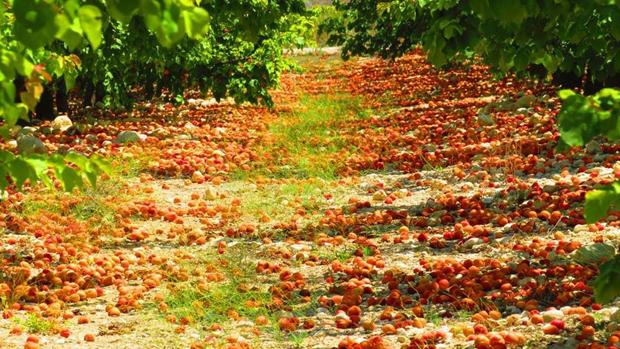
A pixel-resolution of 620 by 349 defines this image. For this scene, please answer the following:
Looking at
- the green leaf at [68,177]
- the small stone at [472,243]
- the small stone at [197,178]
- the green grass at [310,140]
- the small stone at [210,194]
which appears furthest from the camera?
the green grass at [310,140]

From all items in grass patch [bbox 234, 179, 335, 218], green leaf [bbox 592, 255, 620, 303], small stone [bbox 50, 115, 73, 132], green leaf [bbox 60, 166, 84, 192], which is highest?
green leaf [bbox 60, 166, 84, 192]

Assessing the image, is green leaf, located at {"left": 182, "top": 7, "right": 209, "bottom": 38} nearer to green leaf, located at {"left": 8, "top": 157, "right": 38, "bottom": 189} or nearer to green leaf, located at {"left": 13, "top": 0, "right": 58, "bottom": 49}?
green leaf, located at {"left": 13, "top": 0, "right": 58, "bottom": 49}

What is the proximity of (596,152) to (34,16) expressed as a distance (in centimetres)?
861

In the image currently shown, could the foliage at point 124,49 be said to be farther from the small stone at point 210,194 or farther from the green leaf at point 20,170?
the small stone at point 210,194

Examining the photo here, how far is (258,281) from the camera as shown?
6375 millimetres

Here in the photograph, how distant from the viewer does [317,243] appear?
7.30m

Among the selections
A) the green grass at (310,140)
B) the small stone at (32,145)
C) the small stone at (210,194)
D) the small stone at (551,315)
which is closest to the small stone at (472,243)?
the small stone at (551,315)

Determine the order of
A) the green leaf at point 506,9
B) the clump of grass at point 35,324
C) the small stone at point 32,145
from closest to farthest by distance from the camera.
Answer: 1. the green leaf at point 506,9
2. the clump of grass at point 35,324
3. the small stone at point 32,145

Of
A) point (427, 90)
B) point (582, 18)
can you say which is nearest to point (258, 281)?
point (582, 18)

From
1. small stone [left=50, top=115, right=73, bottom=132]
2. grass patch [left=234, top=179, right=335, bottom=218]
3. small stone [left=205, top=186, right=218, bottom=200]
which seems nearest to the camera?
grass patch [left=234, top=179, right=335, bottom=218]

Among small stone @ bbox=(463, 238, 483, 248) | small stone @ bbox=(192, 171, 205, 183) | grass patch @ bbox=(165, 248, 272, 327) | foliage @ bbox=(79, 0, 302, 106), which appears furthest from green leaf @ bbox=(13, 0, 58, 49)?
foliage @ bbox=(79, 0, 302, 106)

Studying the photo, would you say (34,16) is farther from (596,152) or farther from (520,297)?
(596,152)

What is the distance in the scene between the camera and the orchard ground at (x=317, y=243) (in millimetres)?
5262

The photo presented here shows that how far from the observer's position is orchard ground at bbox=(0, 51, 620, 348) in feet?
17.3
